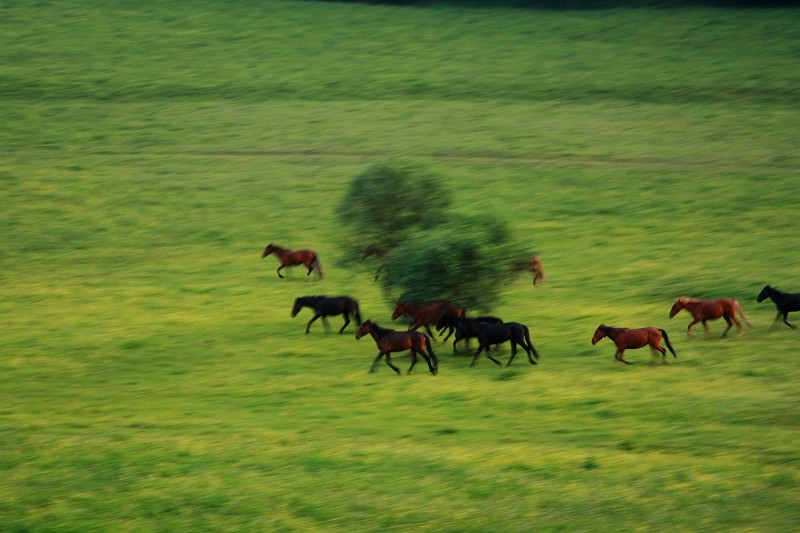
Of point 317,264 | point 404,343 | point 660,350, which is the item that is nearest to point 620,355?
point 660,350

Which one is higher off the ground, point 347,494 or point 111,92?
point 111,92

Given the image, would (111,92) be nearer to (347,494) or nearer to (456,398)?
(456,398)

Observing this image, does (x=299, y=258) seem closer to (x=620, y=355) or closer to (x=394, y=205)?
(x=394, y=205)

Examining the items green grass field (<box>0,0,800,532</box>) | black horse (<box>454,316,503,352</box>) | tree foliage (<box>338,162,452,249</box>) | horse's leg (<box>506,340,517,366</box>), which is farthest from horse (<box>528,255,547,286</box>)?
horse's leg (<box>506,340,517,366</box>)

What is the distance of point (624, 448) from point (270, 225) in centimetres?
2280

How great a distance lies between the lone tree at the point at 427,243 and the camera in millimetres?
23531

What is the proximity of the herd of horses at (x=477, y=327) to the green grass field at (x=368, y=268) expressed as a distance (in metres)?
0.51

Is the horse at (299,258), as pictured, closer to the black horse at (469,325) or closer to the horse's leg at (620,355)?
the black horse at (469,325)

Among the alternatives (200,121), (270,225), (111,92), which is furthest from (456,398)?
(111,92)

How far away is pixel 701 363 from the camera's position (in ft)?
71.4

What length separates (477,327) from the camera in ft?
72.9

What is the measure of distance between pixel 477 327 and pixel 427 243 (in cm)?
238

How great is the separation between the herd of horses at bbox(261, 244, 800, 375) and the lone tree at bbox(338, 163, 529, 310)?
0.40m

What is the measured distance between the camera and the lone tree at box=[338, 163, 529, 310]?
23.5 m
